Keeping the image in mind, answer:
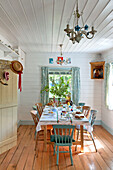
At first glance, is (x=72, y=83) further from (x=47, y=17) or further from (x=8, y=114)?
(x=47, y=17)

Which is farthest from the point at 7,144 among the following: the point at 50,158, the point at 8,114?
the point at 50,158

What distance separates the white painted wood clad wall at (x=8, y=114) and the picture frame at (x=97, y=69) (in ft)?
10.8

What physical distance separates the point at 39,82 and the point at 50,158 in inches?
133

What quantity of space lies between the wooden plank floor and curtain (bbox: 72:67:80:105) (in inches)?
83.3

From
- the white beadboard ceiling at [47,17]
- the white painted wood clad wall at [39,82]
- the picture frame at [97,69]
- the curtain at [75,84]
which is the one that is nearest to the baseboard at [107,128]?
the white painted wood clad wall at [39,82]

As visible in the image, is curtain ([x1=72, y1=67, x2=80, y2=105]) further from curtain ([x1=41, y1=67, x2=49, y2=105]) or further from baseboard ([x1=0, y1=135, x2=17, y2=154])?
baseboard ([x1=0, y1=135, x2=17, y2=154])

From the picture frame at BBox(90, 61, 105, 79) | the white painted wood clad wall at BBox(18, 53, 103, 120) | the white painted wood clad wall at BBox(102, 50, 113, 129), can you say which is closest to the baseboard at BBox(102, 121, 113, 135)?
the white painted wood clad wall at BBox(102, 50, 113, 129)

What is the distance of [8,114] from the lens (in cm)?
387

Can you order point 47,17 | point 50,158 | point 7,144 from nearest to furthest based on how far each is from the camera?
point 47,17 → point 50,158 → point 7,144

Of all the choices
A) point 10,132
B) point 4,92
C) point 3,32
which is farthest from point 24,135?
point 3,32

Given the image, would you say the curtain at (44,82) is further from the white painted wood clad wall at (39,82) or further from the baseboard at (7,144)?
the baseboard at (7,144)

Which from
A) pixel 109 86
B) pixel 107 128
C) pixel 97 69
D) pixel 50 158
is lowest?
pixel 50 158

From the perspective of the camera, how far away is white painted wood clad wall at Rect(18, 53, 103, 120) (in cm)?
618

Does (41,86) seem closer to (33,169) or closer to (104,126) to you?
(104,126)
